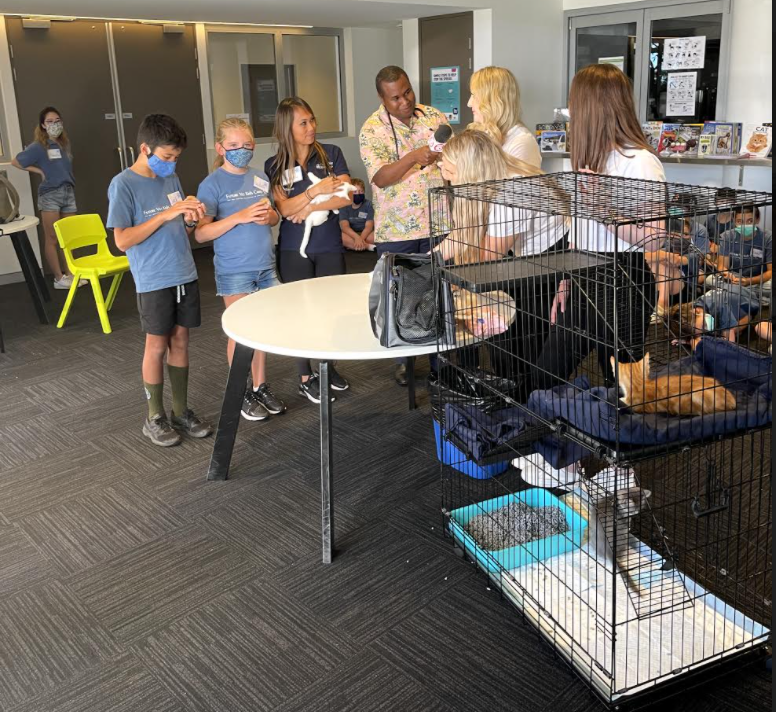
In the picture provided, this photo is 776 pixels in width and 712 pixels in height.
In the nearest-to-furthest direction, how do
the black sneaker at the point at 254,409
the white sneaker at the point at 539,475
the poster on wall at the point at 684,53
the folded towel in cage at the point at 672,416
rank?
the folded towel in cage at the point at 672,416 < the white sneaker at the point at 539,475 < the black sneaker at the point at 254,409 < the poster on wall at the point at 684,53

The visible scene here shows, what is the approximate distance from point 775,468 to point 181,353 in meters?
3.27

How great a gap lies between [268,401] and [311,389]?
0.85 ft

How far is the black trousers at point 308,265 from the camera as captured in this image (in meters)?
3.86

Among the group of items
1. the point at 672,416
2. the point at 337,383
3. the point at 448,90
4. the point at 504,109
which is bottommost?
the point at 337,383

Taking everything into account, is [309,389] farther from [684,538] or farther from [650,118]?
[650,118]

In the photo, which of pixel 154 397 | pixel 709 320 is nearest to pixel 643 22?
pixel 709 320

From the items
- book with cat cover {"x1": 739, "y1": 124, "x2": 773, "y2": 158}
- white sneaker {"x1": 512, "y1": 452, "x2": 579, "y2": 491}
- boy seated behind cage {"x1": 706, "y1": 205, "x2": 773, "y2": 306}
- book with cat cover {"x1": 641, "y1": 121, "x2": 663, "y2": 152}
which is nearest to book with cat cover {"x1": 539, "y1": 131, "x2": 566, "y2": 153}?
book with cat cover {"x1": 641, "y1": 121, "x2": 663, "y2": 152}

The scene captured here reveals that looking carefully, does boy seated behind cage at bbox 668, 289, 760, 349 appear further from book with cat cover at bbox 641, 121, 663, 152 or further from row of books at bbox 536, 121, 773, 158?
book with cat cover at bbox 641, 121, 663, 152

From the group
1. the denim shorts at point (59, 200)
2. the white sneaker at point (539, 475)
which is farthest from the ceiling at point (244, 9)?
the white sneaker at point (539, 475)

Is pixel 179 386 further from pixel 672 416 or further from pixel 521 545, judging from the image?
pixel 672 416

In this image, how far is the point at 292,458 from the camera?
3453 mm

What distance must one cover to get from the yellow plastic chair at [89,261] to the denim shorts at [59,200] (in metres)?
1.39

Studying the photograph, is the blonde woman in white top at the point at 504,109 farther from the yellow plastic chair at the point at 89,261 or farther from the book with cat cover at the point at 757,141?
the book with cat cover at the point at 757,141

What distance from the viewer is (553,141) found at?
6.86m
